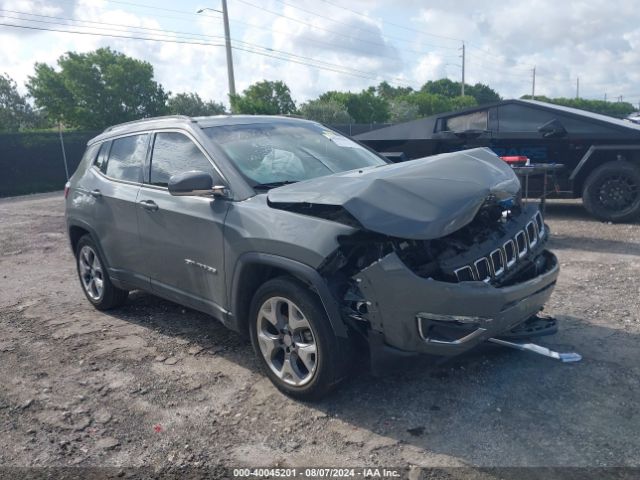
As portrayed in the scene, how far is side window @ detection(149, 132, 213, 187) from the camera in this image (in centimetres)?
426

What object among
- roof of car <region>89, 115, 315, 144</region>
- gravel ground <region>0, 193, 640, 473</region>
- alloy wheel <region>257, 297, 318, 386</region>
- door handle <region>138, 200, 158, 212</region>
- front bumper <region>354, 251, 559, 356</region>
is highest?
roof of car <region>89, 115, 315, 144</region>

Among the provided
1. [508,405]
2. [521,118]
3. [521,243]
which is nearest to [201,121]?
[521,243]

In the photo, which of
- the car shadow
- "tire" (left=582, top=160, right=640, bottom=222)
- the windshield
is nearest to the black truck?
"tire" (left=582, top=160, right=640, bottom=222)

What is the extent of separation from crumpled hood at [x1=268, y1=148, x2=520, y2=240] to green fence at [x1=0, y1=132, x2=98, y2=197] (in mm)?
19897

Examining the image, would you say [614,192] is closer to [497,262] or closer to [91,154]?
[497,262]

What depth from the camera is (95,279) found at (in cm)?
567

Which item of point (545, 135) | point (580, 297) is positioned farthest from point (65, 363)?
point (545, 135)

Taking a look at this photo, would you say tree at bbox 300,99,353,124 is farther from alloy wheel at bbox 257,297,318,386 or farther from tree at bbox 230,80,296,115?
alloy wheel at bbox 257,297,318,386

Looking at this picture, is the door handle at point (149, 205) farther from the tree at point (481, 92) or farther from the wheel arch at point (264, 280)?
the tree at point (481, 92)

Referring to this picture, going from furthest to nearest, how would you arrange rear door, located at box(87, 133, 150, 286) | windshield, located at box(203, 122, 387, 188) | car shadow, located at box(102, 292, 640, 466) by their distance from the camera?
1. rear door, located at box(87, 133, 150, 286)
2. windshield, located at box(203, 122, 387, 188)
3. car shadow, located at box(102, 292, 640, 466)

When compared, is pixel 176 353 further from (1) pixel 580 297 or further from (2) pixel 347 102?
(2) pixel 347 102

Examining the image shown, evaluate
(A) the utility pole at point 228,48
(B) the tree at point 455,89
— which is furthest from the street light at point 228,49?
(B) the tree at point 455,89

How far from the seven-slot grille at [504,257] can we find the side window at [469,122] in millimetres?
5356

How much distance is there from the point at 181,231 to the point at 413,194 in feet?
5.89
